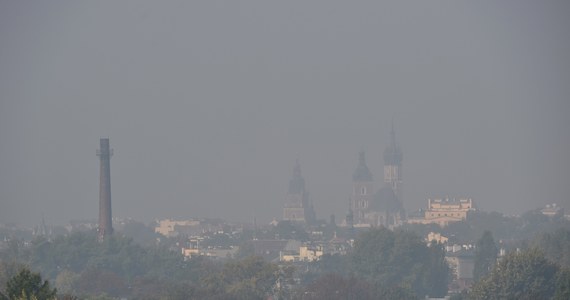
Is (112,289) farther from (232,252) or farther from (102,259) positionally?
(232,252)

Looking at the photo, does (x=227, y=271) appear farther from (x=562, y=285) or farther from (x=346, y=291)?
(x=562, y=285)

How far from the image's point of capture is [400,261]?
425ft

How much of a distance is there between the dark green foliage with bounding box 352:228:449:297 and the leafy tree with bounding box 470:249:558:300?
2340 centimetres

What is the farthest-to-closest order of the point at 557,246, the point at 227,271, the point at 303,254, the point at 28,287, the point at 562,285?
the point at 303,254 < the point at 557,246 < the point at 227,271 < the point at 562,285 < the point at 28,287

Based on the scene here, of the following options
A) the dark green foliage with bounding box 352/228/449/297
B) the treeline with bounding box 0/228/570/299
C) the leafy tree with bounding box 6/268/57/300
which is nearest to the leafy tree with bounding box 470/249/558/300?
the treeline with bounding box 0/228/570/299

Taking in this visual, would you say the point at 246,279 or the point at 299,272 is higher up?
the point at 299,272

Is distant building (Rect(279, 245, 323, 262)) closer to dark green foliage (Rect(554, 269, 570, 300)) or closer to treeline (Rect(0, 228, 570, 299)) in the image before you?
treeline (Rect(0, 228, 570, 299))

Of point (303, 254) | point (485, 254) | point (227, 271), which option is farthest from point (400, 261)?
point (303, 254)

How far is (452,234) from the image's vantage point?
7520 inches

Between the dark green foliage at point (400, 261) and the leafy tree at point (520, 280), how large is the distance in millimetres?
23401

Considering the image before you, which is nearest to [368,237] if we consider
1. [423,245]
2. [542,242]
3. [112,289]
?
[423,245]

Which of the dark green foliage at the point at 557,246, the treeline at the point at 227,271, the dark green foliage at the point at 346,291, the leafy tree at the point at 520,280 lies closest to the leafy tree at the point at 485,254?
the treeline at the point at 227,271

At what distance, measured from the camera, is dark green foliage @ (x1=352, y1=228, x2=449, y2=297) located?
121688 mm

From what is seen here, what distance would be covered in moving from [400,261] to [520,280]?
126ft
